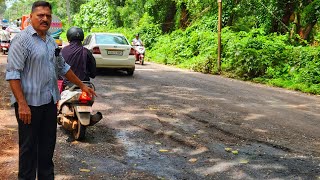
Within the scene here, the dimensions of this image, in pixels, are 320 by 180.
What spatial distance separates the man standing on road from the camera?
3631 millimetres

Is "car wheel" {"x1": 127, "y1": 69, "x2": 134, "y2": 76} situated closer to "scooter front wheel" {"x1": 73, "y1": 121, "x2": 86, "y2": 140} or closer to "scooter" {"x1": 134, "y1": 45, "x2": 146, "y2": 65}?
"scooter" {"x1": 134, "y1": 45, "x2": 146, "y2": 65}

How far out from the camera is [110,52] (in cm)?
1459

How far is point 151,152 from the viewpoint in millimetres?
6086

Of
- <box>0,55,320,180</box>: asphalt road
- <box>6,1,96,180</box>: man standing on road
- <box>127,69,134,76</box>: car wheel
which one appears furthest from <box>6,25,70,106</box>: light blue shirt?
<box>127,69,134,76</box>: car wheel

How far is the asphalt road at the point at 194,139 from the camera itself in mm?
5293

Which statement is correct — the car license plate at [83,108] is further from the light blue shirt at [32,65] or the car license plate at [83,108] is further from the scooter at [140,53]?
the scooter at [140,53]

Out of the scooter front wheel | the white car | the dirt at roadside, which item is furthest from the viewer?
the white car

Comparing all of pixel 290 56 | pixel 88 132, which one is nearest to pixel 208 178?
pixel 88 132

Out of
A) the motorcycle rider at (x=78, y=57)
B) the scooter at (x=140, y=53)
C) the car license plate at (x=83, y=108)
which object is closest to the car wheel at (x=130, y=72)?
the scooter at (x=140, y=53)

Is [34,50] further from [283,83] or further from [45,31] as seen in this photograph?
[283,83]

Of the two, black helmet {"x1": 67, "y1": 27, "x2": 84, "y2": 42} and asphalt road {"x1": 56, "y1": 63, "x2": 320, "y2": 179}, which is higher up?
black helmet {"x1": 67, "y1": 27, "x2": 84, "y2": 42}

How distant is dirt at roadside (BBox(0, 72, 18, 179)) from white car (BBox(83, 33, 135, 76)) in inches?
203

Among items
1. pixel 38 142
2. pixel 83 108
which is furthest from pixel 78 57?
pixel 38 142

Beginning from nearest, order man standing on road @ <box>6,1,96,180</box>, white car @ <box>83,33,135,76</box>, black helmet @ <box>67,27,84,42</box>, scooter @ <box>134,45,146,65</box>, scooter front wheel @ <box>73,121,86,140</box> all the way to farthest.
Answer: man standing on road @ <box>6,1,96,180</box>
scooter front wheel @ <box>73,121,86,140</box>
black helmet @ <box>67,27,84,42</box>
white car @ <box>83,33,135,76</box>
scooter @ <box>134,45,146,65</box>
